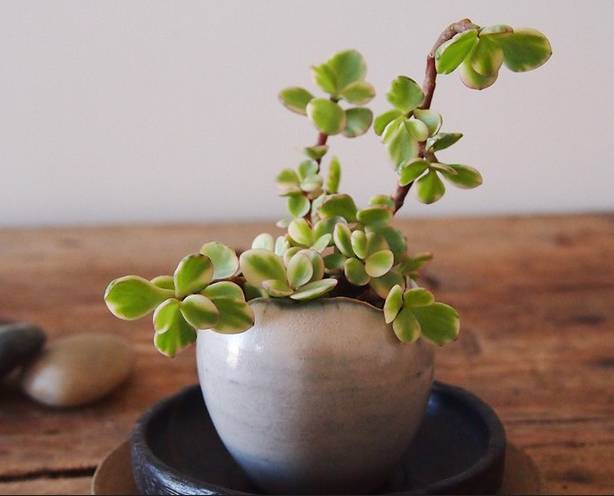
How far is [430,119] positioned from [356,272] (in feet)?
0.28

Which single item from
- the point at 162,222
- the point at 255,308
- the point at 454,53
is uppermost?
the point at 454,53

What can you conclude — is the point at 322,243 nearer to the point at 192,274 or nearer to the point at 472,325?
the point at 192,274

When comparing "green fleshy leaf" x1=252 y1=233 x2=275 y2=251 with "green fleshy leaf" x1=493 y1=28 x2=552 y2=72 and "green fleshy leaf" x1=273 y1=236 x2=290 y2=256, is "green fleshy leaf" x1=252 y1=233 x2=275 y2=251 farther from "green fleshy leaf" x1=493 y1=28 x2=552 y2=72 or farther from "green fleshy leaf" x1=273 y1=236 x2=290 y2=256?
"green fleshy leaf" x1=493 y1=28 x2=552 y2=72

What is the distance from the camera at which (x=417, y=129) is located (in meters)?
0.41

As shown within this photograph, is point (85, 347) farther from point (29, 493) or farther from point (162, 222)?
point (162, 222)

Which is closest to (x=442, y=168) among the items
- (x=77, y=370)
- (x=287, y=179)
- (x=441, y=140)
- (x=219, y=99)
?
(x=441, y=140)

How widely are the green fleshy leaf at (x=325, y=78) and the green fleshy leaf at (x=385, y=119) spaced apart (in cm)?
6

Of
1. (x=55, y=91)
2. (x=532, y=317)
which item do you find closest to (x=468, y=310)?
(x=532, y=317)

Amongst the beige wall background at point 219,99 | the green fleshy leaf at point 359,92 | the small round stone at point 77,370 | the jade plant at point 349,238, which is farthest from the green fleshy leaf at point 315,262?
the beige wall background at point 219,99

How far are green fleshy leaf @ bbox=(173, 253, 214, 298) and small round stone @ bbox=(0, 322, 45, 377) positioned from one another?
37cm

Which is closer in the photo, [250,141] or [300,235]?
[300,235]

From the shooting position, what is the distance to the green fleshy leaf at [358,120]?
48cm

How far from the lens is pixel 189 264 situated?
40 centimetres

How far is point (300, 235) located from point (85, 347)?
1.23ft
